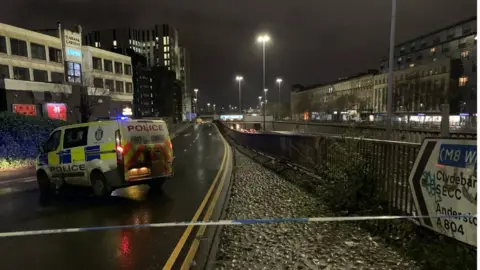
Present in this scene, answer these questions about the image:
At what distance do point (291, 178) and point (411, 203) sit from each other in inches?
224

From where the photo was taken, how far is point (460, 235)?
4.34 meters

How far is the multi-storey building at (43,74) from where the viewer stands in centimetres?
4081

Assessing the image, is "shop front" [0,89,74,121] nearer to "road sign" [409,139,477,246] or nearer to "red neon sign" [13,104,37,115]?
"red neon sign" [13,104,37,115]

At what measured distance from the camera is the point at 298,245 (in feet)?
17.5

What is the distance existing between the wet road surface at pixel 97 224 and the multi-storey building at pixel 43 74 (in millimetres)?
36756

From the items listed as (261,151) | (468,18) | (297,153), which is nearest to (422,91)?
(468,18)

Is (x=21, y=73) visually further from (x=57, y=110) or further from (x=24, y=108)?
(x=57, y=110)

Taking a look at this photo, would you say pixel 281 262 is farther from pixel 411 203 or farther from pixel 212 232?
pixel 411 203

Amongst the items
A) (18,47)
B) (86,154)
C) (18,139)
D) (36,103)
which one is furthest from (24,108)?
(86,154)

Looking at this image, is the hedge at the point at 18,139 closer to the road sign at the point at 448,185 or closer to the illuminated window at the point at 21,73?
the road sign at the point at 448,185

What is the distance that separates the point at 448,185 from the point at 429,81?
8926 centimetres

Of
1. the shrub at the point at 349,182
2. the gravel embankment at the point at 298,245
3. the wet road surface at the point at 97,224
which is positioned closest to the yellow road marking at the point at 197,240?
the wet road surface at the point at 97,224

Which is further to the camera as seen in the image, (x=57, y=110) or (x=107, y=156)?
(x=57, y=110)

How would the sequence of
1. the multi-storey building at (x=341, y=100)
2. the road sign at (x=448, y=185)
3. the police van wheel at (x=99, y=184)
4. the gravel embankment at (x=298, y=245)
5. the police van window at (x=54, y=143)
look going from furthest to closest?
the multi-storey building at (x=341, y=100), the police van window at (x=54, y=143), the police van wheel at (x=99, y=184), the gravel embankment at (x=298, y=245), the road sign at (x=448, y=185)
